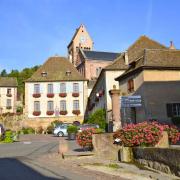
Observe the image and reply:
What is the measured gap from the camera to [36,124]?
2307 inches

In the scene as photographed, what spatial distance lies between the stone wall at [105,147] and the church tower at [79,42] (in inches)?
3307

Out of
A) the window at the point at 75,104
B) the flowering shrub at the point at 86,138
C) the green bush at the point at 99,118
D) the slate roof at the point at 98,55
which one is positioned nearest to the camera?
the flowering shrub at the point at 86,138

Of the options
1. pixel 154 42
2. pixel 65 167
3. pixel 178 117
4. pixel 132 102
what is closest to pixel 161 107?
pixel 178 117

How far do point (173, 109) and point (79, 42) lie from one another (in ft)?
237

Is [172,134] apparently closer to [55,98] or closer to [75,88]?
[75,88]

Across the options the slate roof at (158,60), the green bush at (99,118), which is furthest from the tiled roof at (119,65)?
the slate roof at (158,60)

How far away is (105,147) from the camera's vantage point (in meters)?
16.0

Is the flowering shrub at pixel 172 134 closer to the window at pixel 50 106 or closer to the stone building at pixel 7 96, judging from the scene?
the window at pixel 50 106

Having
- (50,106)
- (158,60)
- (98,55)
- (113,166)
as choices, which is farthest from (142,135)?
(98,55)

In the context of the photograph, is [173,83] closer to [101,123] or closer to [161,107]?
[161,107]

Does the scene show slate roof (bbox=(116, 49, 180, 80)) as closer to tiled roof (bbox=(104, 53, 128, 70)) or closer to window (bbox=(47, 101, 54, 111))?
tiled roof (bbox=(104, 53, 128, 70))

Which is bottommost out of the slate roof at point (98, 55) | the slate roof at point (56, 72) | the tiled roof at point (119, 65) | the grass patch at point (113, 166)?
the grass patch at point (113, 166)

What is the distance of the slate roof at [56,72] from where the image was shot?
60094mm

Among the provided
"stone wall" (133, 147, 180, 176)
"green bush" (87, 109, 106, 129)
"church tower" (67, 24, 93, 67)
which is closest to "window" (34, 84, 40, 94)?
"green bush" (87, 109, 106, 129)
